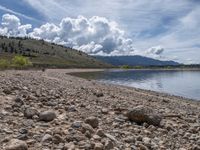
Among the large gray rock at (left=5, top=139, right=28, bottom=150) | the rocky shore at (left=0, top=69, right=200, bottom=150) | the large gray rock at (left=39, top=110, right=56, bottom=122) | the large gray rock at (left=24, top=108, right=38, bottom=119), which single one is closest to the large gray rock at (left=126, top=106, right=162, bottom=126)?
the rocky shore at (left=0, top=69, right=200, bottom=150)

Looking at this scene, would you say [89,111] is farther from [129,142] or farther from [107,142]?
[107,142]

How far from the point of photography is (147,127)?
616 inches

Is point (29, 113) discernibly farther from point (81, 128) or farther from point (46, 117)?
point (81, 128)

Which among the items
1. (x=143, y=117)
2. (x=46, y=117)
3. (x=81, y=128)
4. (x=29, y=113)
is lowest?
(x=143, y=117)

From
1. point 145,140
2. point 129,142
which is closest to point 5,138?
point 129,142

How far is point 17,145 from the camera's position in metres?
9.42

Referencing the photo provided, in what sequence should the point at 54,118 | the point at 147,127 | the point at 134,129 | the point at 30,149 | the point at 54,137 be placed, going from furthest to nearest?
the point at 147,127 → the point at 134,129 → the point at 54,118 → the point at 54,137 → the point at 30,149

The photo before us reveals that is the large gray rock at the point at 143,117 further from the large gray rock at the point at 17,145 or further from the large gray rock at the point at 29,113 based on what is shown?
→ the large gray rock at the point at 17,145

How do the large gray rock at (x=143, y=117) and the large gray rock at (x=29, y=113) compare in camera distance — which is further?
the large gray rock at (x=143, y=117)

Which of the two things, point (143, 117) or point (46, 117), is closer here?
point (46, 117)

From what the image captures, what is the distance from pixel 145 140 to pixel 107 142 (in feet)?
7.88

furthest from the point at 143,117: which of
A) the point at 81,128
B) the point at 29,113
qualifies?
the point at 29,113

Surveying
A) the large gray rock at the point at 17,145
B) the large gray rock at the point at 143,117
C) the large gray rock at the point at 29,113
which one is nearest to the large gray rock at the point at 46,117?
the large gray rock at the point at 29,113

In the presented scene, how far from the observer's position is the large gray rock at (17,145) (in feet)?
30.5
